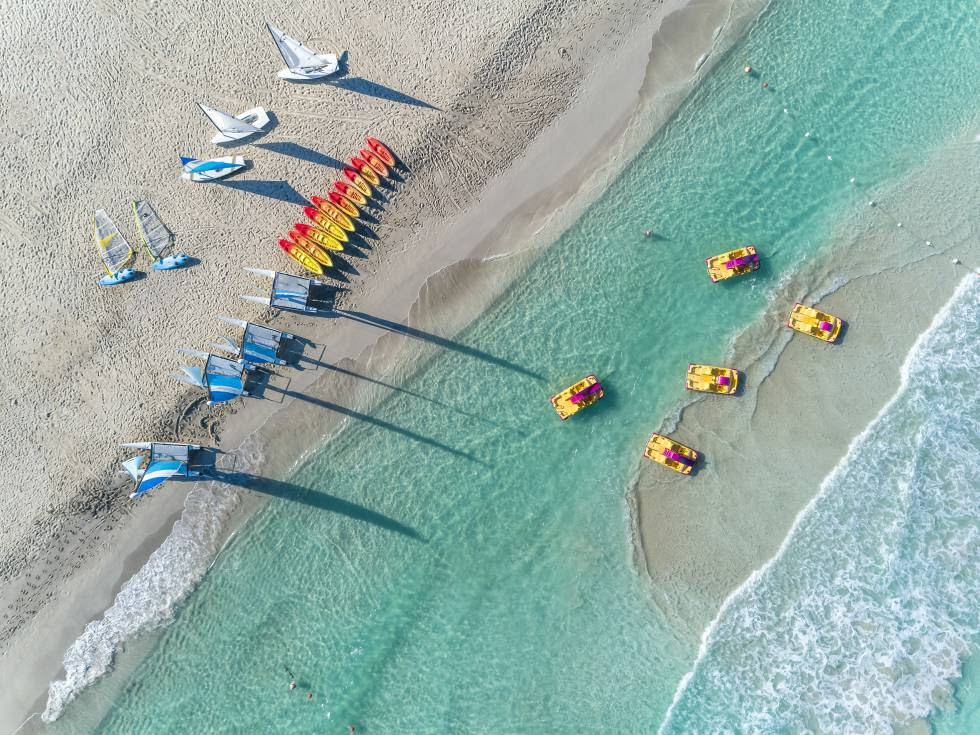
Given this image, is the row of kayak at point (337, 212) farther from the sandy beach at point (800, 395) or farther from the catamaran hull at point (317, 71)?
the sandy beach at point (800, 395)

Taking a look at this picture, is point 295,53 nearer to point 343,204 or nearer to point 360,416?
point 343,204

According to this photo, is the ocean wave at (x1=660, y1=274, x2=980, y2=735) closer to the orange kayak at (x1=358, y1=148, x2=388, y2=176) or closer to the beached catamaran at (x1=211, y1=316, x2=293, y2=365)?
the beached catamaran at (x1=211, y1=316, x2=293, y2=365)

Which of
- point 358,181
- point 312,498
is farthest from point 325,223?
point 312,498

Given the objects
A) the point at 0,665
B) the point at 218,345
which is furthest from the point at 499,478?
the point at 0,665

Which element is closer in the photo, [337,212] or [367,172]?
[337,212]

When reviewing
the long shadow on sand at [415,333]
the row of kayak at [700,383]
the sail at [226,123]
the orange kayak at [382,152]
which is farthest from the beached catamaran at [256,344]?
the row of kayak at [700,383]

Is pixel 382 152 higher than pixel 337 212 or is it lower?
higher
